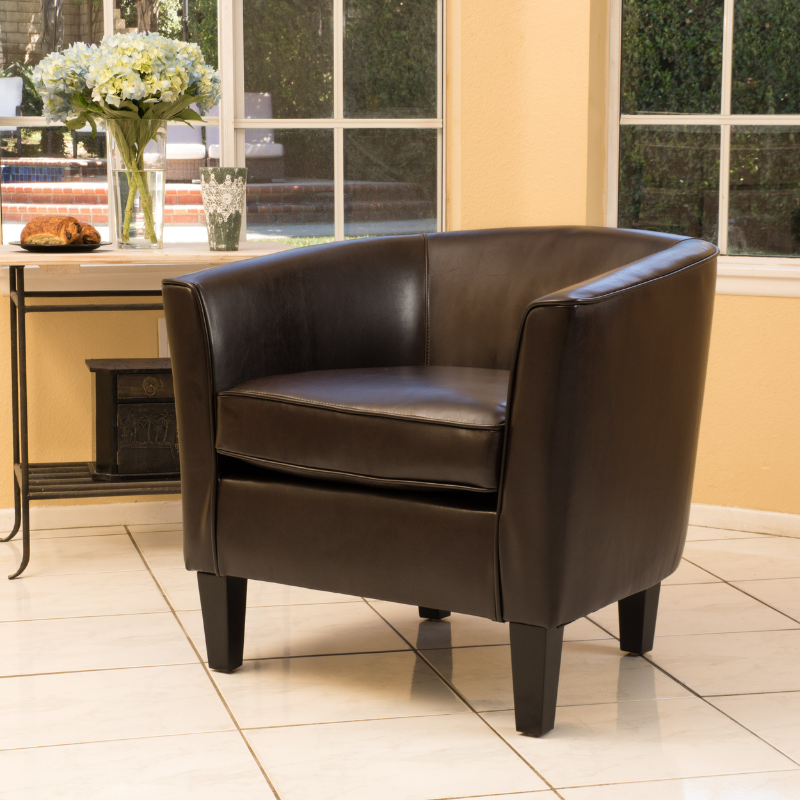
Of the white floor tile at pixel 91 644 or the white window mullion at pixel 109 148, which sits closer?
the white floor tile at pixel 91 644

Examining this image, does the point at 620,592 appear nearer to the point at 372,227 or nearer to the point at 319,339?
the point at 319,339

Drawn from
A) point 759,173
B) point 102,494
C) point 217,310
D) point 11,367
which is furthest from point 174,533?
point 759,173

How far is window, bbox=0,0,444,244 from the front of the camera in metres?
3.00

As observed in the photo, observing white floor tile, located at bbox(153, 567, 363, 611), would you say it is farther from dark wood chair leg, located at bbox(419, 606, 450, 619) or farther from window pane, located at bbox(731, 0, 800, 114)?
window pane, located at bbox(731, 0, 800, 114)

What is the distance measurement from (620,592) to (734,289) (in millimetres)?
1320

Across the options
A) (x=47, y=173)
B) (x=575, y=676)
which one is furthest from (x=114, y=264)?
(x=575, y=676)

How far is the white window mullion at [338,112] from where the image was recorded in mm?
3039

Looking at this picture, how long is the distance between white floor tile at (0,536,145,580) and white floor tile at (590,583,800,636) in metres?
1.15

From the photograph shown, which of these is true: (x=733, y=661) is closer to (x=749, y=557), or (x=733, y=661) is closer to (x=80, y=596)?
(x=749, y=557)

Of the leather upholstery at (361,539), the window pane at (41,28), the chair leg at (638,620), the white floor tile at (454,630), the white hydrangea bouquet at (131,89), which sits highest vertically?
the window pane at (41,28)

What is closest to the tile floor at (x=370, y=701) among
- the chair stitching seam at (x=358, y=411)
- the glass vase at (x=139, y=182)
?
the chair stitching seam at (x=358, y=411)

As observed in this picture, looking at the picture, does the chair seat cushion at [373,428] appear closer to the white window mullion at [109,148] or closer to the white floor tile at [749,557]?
the white floor tile at [749,557]

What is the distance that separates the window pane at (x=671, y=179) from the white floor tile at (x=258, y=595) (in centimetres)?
132

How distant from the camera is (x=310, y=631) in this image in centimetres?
226
